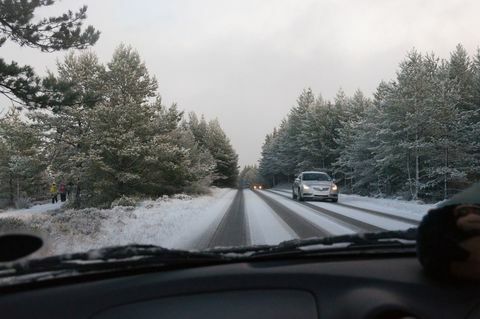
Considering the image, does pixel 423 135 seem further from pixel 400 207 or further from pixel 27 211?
pixel 27 211

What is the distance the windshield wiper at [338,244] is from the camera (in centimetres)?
248

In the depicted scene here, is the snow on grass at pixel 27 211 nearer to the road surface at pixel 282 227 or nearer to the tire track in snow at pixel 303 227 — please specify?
the road surface at pixel 282 227

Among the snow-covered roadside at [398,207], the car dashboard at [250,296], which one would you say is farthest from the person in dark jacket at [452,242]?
the snow-covered roadside at [398,207]

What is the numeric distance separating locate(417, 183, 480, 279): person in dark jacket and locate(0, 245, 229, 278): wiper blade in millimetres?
845

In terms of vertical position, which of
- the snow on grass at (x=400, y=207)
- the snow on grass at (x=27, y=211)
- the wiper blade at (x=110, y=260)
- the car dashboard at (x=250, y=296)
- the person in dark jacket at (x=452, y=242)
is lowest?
the snow on grass at (x=27, y=211)

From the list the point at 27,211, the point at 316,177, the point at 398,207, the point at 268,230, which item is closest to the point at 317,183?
the point at 316,177

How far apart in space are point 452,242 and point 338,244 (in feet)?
2.36

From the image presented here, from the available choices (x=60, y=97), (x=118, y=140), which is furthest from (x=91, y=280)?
(x=118, y=140)

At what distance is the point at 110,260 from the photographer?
221 centimetres

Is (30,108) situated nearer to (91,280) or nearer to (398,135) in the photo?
(91,280)

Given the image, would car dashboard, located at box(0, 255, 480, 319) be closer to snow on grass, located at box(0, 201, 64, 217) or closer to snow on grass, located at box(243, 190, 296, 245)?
snow on grass, located at box(243, 190, 296, 245)

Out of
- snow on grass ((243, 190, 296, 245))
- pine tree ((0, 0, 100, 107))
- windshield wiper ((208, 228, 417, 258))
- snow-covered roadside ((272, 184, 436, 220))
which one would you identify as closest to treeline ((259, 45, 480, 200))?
snow-covered roadside ((272, 184, 436, 220))

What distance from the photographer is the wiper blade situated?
83.5 inches

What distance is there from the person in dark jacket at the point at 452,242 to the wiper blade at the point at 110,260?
84 cm
